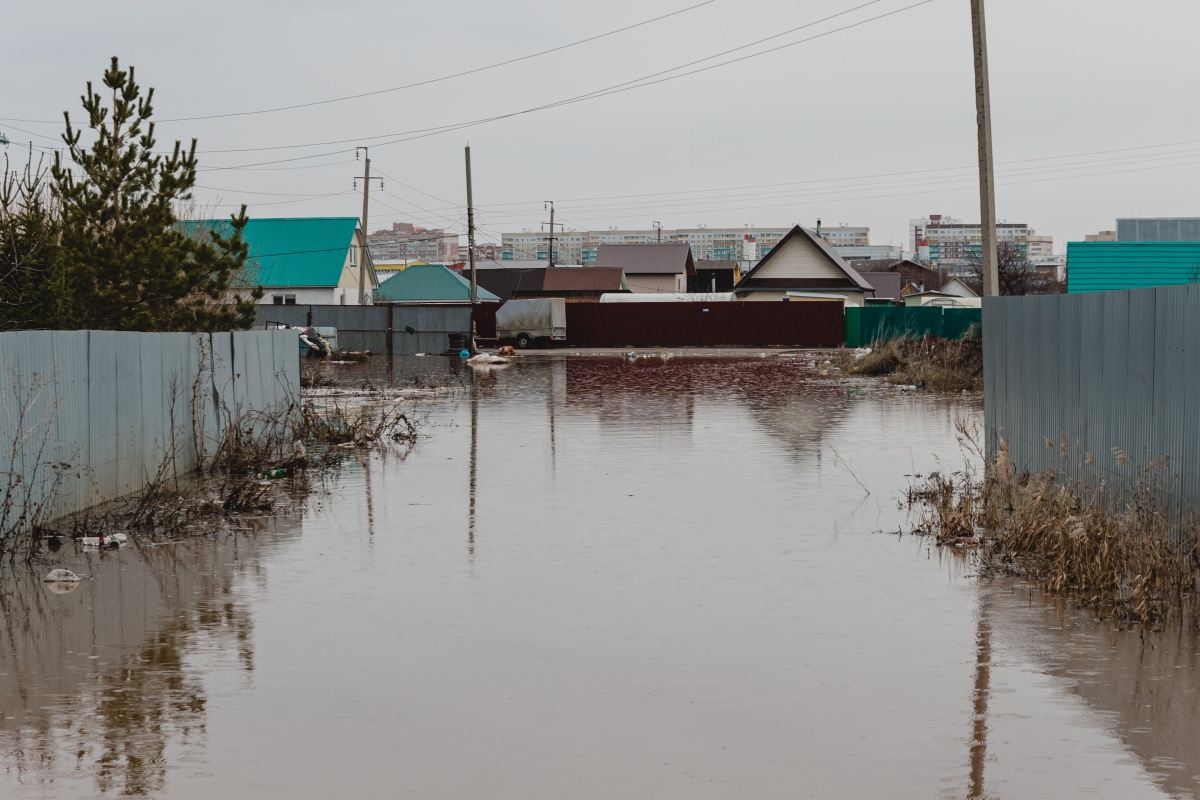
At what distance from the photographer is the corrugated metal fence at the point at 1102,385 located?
8758 mm

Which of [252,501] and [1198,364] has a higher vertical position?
[1198,364]

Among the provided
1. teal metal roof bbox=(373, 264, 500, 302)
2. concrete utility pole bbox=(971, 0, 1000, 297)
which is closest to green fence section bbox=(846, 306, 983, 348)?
concrete utility pole bbox=(971, 0, 1000, 297)

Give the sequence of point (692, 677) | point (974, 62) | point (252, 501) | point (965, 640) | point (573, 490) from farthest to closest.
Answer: point (974, 62)
point (573, 490)
point (252, 501)
point (965, 640)
point (692, 677)

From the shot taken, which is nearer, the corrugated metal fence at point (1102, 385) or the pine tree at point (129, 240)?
the corrugated metal fence at point (1102, 385)

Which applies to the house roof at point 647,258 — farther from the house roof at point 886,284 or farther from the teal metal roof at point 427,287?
the house roof at point 886,284

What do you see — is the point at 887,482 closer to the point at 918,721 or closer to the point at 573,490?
the point at 573,490

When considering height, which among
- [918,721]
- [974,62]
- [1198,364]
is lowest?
[918,721]

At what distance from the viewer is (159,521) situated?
12.0 metres

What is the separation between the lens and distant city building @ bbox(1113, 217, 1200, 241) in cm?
3419

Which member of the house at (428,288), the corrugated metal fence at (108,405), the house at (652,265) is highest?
the house at (652,265)

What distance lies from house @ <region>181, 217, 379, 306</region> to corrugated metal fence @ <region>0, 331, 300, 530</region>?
176 feet

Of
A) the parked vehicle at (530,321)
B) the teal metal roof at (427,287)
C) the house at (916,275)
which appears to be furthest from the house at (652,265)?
the house at (916,275)

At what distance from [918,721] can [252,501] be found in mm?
8445

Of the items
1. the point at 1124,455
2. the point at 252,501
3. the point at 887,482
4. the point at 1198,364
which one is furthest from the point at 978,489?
the point at 252,501
